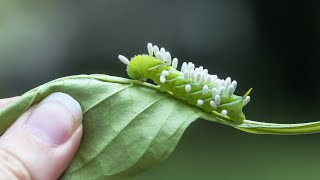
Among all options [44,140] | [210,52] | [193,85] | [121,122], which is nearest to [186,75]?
[193,85]

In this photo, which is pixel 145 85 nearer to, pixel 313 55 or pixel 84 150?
pixel 84 150

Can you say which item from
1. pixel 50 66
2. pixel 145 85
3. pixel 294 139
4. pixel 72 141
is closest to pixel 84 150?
pixel 72 141

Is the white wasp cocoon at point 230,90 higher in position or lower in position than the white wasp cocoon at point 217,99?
higher

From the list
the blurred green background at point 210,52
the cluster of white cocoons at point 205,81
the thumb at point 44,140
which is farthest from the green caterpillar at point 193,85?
the blurred green background at point 210,52

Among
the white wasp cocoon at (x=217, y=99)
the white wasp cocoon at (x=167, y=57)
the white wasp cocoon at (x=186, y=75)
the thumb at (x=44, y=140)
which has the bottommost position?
the thumb at (x=44, y=140)

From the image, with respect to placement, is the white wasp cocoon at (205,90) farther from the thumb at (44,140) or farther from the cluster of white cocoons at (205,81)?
the thumb at (44,140)

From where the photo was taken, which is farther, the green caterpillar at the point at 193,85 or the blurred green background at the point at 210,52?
the blurred green background at the point at 210,52
